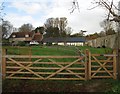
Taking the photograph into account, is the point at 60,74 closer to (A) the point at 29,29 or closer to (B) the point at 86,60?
(B) the point at 86,60

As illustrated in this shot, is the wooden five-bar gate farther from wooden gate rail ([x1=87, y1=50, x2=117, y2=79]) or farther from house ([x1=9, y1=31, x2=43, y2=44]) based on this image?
house ([x1=9, y1=31, x2=43, y2=44])

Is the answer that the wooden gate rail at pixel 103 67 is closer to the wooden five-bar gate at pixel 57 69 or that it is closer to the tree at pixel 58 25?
the wooden five-bar gate at pixel 57 69

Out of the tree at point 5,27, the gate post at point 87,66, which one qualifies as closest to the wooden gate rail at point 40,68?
the gate post at point 87,66

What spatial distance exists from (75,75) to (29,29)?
91311mm

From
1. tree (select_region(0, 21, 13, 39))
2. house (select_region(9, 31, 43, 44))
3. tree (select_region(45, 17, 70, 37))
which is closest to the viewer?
tree (select_region(0, 21, 13, 39))

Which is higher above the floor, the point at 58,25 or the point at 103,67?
the point at 58,25

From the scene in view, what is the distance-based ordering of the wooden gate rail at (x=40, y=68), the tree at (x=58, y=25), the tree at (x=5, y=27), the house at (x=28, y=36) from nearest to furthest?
the wooden gate rail at (x=40, y=68)
the tree at (x=5, y=27)
the tree at (x=58, y=25)
the house at (x=28, y=36)

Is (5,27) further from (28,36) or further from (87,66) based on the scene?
(28,36)

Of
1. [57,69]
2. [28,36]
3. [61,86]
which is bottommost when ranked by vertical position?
[61,86]

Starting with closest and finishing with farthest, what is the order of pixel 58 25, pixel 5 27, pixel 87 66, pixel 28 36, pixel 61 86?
pixel 61 86 → pixel 87 66 → pixel 5 27 → pixel 58 25 → pixel 28 36

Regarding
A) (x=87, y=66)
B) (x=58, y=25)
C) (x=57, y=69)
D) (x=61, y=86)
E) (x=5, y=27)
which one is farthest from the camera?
(x=58, y=25)

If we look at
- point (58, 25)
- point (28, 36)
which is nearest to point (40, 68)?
point (58, 25)

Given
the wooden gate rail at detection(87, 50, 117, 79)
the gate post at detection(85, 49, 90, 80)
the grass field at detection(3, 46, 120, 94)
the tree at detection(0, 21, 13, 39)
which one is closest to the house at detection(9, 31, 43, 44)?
the tree at detection(0, 21, 13, 39)

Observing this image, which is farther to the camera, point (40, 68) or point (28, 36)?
point (28, 36)
